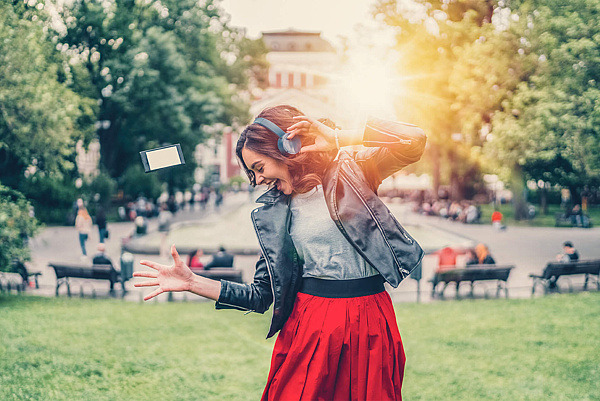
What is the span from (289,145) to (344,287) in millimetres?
593

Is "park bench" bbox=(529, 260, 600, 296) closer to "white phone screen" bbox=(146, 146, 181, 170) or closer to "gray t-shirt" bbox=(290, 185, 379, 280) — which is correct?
"gray t-shirt" bbox=(290, 185, 379, 280)

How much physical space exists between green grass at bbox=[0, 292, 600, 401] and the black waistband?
3.79m

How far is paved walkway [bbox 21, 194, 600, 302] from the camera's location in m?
12.8

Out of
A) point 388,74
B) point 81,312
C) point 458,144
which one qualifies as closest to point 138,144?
point 388,74

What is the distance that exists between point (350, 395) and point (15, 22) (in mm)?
11822

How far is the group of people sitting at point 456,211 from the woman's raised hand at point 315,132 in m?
31.7

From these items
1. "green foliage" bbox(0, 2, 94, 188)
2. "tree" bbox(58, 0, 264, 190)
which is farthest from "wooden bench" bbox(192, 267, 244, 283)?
"tree" bbox(58, 0, 264, 190)

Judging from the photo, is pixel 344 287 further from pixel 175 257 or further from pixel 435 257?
pixel 435 257

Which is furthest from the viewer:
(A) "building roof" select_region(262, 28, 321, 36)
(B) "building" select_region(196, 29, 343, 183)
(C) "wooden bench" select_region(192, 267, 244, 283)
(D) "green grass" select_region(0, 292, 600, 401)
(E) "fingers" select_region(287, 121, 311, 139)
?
(A) "building roof" select_region(262, 28, 321, 36)

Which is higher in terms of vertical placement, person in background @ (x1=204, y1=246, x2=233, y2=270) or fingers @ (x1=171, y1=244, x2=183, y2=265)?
fingers @ (x1=171, y1=244, x2=183, y2=265)

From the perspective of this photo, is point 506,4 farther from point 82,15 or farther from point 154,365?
point 154,365

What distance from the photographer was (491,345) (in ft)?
25.4

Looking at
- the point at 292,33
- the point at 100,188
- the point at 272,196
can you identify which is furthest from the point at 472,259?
the point at 292,33

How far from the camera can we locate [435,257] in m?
19.0
